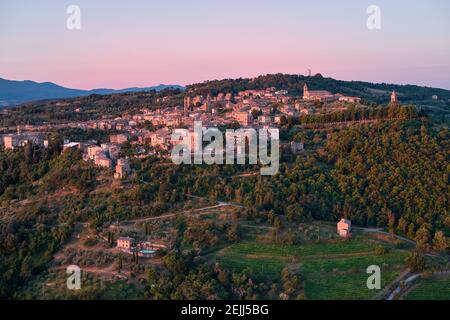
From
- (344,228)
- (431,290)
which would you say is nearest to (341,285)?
(431,290)

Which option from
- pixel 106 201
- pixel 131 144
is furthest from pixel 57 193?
pixel 131 144

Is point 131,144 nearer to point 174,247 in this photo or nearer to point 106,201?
point 106,201

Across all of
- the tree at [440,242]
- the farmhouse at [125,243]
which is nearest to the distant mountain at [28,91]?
the farmhouse at [125,243]

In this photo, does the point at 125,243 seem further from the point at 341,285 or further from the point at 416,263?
the point at 416,263

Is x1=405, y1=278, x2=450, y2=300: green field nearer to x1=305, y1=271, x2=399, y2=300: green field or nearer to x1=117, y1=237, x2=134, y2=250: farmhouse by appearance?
x1=305, y1=271, x2=399, y2=300: green field

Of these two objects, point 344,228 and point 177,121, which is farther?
point 177,121

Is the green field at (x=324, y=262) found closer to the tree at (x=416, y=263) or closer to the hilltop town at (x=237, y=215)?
the hilltop town at (x=237, y=215)
